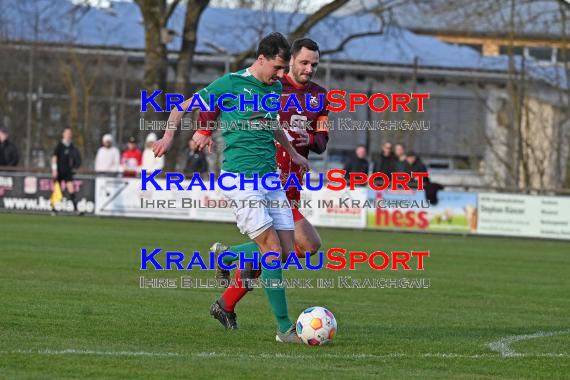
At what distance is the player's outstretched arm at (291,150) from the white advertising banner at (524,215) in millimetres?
18390

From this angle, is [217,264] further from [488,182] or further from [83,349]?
[488,182]

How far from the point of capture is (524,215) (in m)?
27.5

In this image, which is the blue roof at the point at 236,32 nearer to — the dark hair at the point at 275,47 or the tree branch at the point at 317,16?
the tree branch at the point at 317,16

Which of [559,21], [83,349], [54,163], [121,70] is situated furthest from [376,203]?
[83,349]

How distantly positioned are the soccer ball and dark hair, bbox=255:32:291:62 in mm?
A: 1840

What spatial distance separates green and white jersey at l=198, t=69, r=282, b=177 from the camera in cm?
886

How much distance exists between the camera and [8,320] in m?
9.30

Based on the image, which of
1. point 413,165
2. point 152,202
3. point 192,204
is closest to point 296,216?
point 413,165

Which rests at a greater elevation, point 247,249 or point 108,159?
point 108,159

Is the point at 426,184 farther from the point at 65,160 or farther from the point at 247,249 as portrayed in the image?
the point at 247,249

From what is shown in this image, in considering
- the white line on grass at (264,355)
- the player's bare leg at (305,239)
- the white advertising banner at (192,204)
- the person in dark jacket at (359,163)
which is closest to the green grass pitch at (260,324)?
the white line on grass at (264,355)

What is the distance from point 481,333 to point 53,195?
69.6 ft

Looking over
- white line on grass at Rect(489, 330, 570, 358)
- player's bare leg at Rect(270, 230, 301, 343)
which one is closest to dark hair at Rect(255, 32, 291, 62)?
player's bare leg at Rect(270, 230, 301, 343)

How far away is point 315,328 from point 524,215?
19633 millimetres
